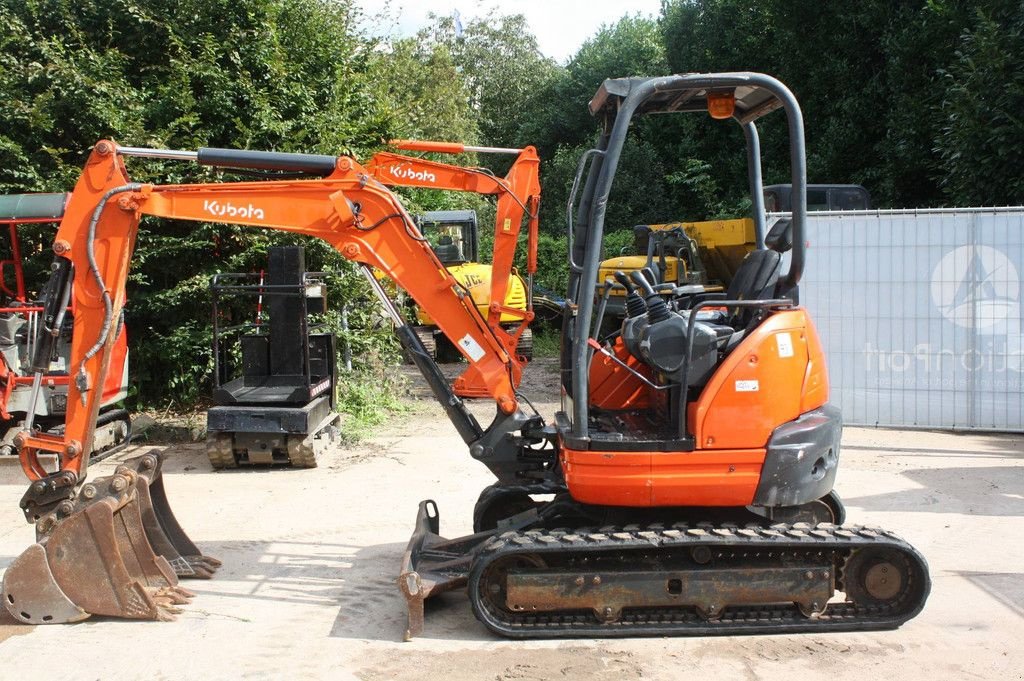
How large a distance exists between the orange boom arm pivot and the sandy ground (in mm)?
1191

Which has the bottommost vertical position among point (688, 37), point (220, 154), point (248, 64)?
point (220, 154)

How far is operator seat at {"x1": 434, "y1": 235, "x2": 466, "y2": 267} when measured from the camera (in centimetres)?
1541

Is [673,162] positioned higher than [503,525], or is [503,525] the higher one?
[673,162]

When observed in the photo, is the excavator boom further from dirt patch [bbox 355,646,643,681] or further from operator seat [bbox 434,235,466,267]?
operator seat [bbox 434,235,466,267]

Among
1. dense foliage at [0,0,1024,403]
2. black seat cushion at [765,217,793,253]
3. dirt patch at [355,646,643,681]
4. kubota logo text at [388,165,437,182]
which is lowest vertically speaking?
dirt patch at [355,646,643,681]

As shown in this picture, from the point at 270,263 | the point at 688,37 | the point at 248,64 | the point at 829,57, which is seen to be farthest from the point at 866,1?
the point at 270,263

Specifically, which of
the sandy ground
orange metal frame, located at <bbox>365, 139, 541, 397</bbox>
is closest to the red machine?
the sandy ground

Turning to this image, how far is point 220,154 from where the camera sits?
17.9ft

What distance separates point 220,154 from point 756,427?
3.35 m

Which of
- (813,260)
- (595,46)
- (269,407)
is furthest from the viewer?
(595,46)

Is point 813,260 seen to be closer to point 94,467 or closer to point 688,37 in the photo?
point 94,467

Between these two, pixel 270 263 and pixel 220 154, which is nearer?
pixel 220 154

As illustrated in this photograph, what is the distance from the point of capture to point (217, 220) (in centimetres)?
543

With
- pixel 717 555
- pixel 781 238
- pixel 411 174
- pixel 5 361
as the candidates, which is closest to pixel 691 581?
pixel 717 555
